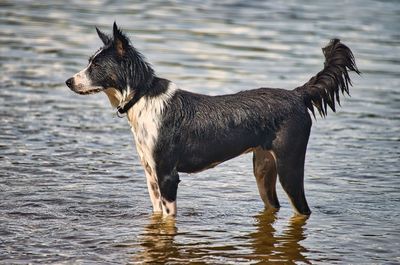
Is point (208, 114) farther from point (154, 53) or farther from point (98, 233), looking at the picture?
point (154, 53)

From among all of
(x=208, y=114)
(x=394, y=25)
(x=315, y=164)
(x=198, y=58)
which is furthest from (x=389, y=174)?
(x=394, y=25)

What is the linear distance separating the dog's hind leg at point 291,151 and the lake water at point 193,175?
1.52ft

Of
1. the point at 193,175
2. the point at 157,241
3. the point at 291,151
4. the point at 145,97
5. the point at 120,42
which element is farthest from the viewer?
the point at 193,175

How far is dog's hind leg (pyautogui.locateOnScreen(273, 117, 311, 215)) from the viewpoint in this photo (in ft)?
31.5

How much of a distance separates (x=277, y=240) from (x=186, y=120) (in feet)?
4.58

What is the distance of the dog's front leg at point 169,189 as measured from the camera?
951cm

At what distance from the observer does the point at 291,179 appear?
32.0 ft

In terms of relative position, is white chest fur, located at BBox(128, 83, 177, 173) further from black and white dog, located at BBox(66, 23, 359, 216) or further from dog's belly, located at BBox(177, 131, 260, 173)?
dog's belly, located at BBox(177, 131, 260, 173)

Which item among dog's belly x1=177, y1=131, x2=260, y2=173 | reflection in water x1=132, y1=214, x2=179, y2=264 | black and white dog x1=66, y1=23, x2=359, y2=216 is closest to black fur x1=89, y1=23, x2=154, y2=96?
black and white dog x1=66, y1=23, x2=359, y2=216

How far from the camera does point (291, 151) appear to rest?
9.64 meters

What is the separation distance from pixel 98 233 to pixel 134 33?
41.6 feet

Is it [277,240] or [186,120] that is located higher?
[186,120]

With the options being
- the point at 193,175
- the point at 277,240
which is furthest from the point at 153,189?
the point at 193,175

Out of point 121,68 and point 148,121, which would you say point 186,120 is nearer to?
point 148,121
